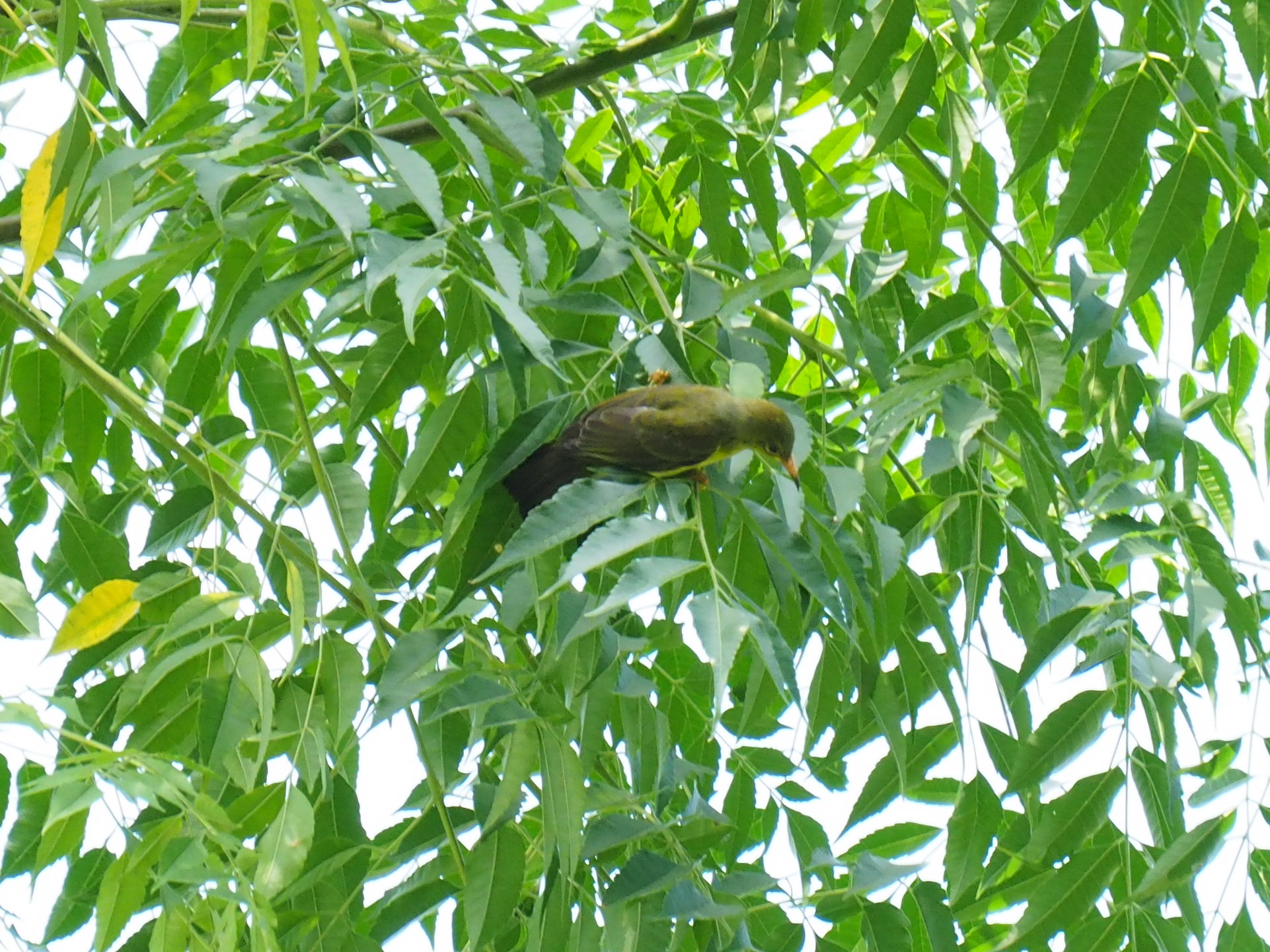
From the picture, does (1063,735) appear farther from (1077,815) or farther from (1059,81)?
(1059,81)

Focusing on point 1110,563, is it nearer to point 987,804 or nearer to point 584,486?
point 987,804

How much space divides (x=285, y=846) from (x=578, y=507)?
613 mm

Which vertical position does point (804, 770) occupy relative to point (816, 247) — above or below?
below

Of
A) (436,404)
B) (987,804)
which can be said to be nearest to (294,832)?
(436,404)

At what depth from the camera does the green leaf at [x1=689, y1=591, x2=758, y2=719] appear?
1.55 metres

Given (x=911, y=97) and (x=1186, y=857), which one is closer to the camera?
(x=1186, y=857)

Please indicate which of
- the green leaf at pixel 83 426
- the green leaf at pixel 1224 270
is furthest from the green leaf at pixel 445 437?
the green leaf at pixel 1224 270

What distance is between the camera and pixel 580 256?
2.02m

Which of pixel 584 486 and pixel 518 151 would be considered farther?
pixel 518 151

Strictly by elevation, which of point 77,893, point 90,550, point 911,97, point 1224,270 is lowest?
point 77,893

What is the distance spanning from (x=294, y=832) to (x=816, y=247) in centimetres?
112

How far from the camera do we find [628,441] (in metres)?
2.25

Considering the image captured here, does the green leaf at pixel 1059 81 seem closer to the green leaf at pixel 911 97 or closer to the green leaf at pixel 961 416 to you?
the green leaf at pixel 911 97

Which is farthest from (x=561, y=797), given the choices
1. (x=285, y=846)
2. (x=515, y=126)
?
(x=515, y=126)
